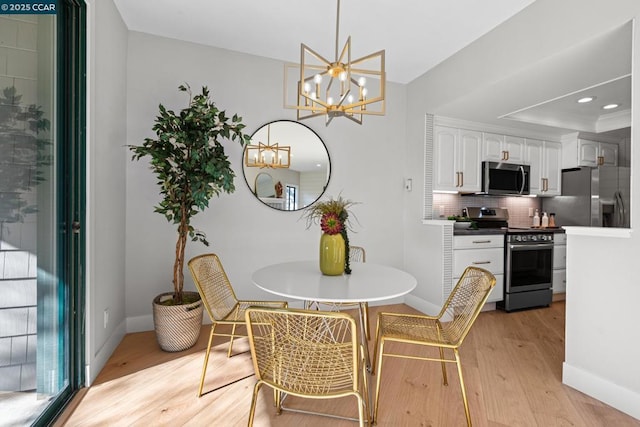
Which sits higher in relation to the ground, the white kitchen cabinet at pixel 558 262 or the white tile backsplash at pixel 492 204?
the white tile backsplash at pixel 492 204

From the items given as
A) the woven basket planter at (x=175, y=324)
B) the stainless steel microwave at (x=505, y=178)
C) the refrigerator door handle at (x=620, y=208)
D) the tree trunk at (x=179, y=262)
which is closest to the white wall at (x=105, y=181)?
the woven basket planter at (x=175, y=324)

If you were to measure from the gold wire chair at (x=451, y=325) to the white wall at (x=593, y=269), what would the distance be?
85 cm

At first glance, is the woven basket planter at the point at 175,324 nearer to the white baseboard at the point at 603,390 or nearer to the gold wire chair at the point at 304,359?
the gold wire chair at the point at 304,359

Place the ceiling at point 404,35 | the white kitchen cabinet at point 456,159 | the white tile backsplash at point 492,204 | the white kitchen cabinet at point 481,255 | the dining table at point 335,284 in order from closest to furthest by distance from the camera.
Answer: the dining table at point 335,284 < the ceiling at point 404,35 < the white kitchen cabinet at point 481,255 < the white kitchen cabinet at point 456,159 < the white tile backsplash at point 492,204

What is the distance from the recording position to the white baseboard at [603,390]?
5.92 ft

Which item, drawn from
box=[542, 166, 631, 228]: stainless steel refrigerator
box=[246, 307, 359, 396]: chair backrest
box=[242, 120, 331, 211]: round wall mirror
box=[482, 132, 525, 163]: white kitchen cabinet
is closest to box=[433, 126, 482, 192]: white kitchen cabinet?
box=[482, 132, 525, 163]: white kitchen cabinet

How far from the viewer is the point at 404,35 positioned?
2.81 m

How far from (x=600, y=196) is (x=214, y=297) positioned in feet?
16.9

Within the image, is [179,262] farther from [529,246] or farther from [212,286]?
[529,246]

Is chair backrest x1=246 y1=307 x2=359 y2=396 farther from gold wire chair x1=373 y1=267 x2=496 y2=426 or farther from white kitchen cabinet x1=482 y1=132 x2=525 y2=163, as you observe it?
white kitchen cabinet x1=482 y1=132 x2=525 y2=163

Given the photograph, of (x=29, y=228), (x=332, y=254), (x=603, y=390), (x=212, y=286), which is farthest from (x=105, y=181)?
(x=603, y=390)

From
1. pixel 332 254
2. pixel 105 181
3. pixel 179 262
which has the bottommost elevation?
pixel 179 262

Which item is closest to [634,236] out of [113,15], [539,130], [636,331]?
[636,331]

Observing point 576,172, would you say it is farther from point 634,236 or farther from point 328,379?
point 328,379
